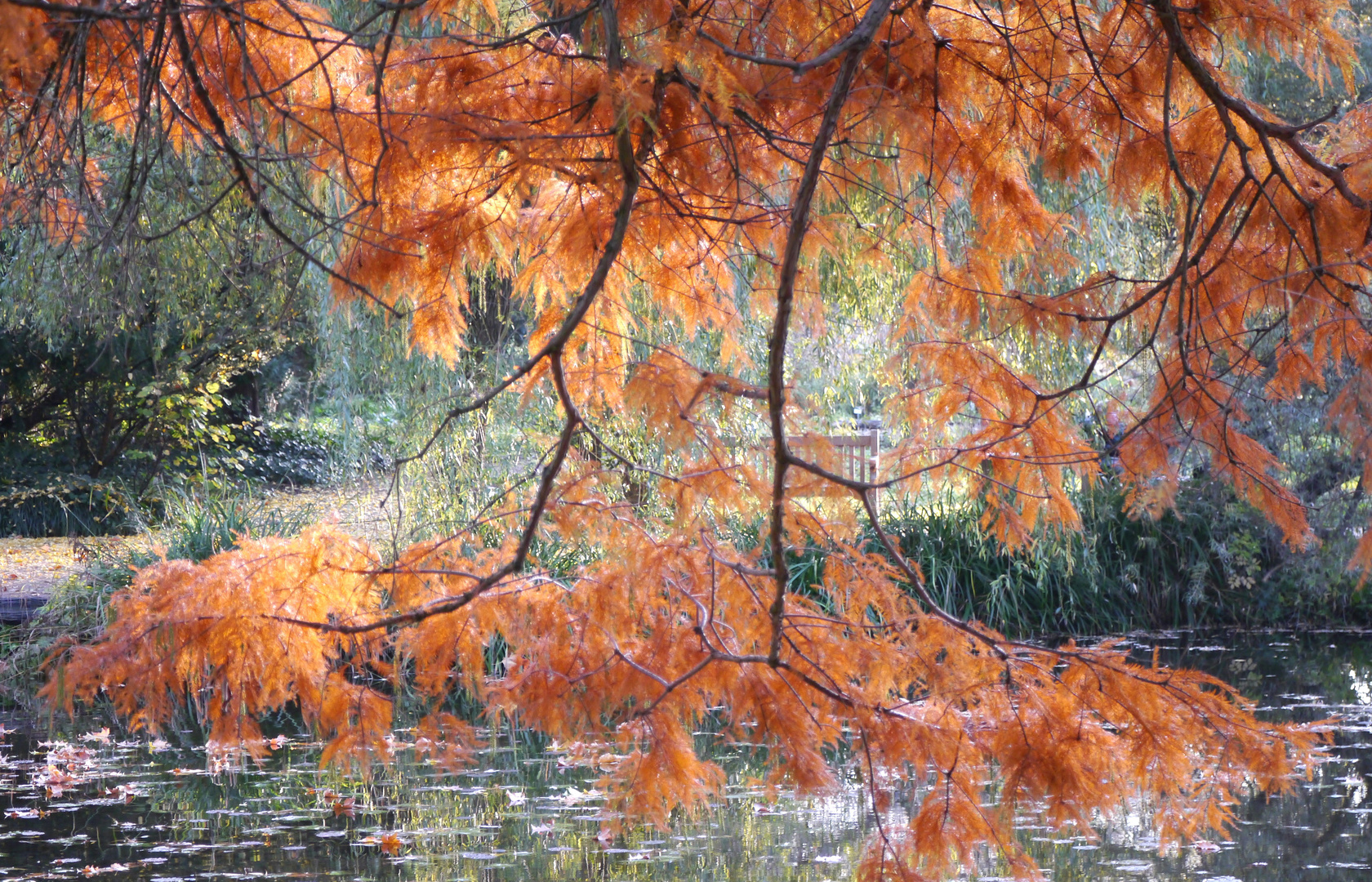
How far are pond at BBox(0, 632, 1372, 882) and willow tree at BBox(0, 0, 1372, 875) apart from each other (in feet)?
4.07

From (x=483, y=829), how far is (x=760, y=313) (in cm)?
213

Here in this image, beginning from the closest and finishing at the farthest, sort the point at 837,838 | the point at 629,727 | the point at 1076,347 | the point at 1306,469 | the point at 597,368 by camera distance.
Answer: the point at 629,727 → the point at 597,368 → the point at 837,838 → the point at 1076,347 → the point at 1306,469

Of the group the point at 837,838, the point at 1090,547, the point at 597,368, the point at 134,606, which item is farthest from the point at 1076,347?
the point at 134,606

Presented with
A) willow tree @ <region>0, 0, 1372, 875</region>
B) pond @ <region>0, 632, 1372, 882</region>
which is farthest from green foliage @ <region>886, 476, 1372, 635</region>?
willow tree @ <region>0, 0, 1372, 875</region>

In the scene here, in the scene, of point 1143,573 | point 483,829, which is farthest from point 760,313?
point 1143,573

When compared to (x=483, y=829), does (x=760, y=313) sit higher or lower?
higher

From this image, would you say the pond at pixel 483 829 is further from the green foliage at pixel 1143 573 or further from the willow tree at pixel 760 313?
the green foliage at pixel 1143 573

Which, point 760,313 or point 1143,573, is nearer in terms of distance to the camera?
point 760,313

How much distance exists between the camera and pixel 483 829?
→ 4.27 m

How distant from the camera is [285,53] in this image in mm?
2783

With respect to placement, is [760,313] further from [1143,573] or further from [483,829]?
[1143,573]

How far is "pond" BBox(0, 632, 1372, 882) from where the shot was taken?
12.5ft

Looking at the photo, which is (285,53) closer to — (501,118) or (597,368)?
(501,118)

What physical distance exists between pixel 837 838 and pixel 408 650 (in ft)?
6.36
